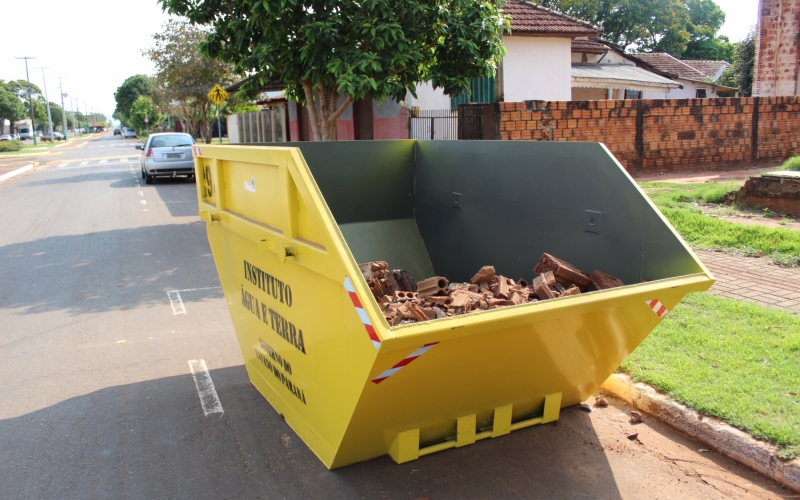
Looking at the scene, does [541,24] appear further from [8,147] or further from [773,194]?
[8,147]

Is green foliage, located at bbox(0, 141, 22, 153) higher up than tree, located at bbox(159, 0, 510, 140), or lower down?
lower down

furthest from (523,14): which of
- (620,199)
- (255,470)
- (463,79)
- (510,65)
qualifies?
(255,470)

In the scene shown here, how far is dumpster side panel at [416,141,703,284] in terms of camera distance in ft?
12.6

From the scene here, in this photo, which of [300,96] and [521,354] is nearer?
[521,354]

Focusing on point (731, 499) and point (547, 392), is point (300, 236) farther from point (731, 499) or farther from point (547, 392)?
point (731, 499)

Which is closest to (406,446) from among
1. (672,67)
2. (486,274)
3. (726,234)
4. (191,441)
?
(486,274)

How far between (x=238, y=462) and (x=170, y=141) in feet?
62.5

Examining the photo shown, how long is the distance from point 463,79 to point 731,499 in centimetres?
842

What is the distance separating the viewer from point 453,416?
359 cm

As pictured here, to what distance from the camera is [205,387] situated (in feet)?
16.5

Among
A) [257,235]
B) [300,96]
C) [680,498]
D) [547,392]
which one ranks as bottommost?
[680,498]

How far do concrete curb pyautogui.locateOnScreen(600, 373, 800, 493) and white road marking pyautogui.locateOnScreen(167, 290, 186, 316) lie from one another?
4.56 metres

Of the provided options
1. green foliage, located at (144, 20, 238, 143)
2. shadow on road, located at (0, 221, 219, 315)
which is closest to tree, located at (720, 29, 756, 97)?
green foliage, located at (144, 20, 238, 143)

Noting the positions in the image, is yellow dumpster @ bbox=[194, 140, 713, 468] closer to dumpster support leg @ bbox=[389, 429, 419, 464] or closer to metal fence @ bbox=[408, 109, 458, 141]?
dumpster support leg @ bbox=[389, 429, 419, 464]
